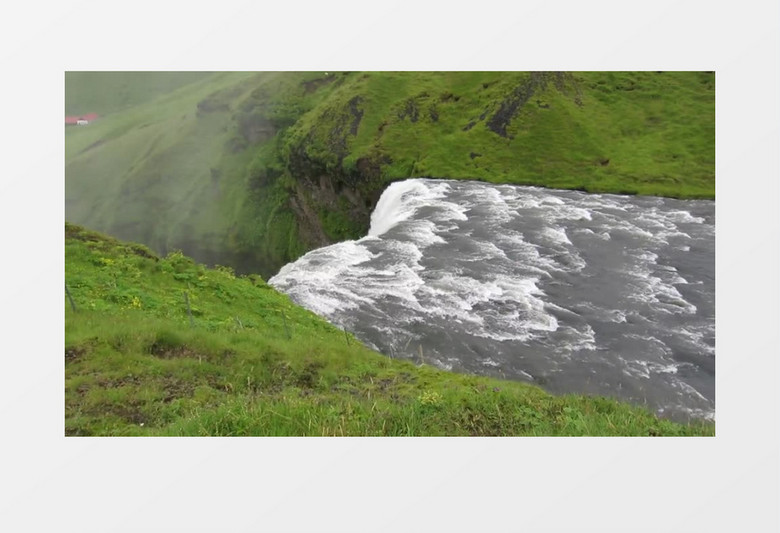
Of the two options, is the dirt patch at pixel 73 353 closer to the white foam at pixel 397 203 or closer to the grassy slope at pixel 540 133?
the white foam at pixel 397 203

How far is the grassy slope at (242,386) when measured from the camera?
709cm

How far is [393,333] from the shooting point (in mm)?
13859

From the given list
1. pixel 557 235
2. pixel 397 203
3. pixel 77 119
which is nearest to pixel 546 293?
pixel 557 235

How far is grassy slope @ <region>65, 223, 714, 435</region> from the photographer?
23.3 ft

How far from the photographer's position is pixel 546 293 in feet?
52.8

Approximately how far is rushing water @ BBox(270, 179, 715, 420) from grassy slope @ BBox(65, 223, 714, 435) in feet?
10.4

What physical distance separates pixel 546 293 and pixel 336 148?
23343mm

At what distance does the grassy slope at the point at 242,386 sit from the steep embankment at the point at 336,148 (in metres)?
7.96

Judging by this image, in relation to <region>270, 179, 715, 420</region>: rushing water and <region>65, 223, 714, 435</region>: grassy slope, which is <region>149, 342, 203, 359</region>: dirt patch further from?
<region>270, 179, 715, 420</region>: rushing water

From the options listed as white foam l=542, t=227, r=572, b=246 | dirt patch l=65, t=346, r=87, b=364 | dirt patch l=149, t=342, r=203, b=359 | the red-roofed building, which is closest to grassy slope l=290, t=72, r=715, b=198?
white foam l=542, t=227, r=572, b=246

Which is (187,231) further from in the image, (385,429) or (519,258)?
(385,429)

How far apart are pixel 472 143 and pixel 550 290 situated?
54.4 feet

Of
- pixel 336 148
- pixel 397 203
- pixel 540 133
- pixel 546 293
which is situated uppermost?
pixel 336 148

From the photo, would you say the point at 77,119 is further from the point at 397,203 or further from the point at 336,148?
the point at 336,148
